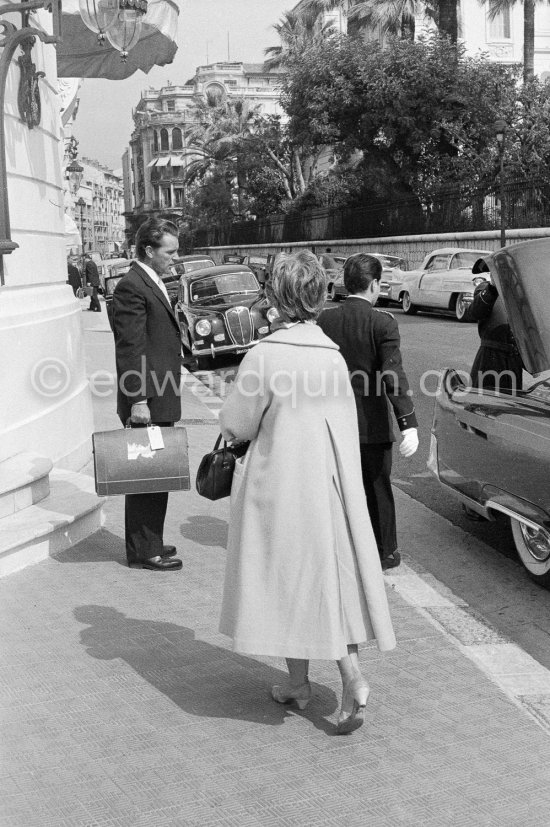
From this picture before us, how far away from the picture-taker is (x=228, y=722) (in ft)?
12.1

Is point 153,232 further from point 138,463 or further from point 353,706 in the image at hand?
point 353,706

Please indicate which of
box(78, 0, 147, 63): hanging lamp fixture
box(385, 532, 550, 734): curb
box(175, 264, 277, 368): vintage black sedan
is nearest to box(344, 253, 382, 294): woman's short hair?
box(385, 532, 550, 734): curb

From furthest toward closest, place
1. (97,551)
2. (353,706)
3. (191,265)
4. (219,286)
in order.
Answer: (191,265), (219,286), (97,551), (353,706)

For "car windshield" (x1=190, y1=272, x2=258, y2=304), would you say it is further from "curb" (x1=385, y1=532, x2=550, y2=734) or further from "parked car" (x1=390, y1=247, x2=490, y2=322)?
"curb" (x1=385, y1=532, x2=550, y2=734)

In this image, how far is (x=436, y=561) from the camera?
235 inches

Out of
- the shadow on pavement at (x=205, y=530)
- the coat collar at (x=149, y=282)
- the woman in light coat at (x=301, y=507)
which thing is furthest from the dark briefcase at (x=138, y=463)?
the woman in light coat at (x=301, y=507)

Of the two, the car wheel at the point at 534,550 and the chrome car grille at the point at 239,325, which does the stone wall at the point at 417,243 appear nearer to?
the chrome car grille at the point at 239,325

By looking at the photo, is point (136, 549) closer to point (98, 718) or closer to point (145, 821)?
point (98, 718)

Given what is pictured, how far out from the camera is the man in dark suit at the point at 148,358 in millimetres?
5277

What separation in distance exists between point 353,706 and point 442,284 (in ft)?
70.1

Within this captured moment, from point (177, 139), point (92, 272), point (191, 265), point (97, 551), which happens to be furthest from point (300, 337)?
point (177, 139)

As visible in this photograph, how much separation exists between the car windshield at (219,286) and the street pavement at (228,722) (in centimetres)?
1320

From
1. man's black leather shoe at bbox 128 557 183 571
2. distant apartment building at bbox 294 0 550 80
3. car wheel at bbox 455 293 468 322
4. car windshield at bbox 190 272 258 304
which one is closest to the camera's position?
man's black leather shoe at bbox 128 557 183 571

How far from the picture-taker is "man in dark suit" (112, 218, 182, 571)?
17.3 ft
